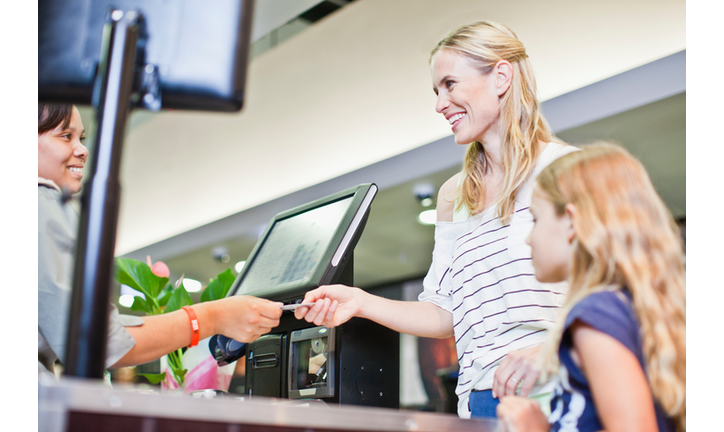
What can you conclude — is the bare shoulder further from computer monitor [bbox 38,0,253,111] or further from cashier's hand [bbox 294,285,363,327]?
computer monitor [bbox 38,0,253,111]

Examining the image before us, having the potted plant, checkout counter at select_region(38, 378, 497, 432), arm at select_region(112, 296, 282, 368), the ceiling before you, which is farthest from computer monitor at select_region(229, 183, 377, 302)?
the ceiling

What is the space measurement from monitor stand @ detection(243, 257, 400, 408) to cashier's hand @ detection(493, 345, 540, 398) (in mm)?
361

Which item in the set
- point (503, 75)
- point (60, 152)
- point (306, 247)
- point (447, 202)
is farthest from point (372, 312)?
point (60, 152)

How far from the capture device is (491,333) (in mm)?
1134

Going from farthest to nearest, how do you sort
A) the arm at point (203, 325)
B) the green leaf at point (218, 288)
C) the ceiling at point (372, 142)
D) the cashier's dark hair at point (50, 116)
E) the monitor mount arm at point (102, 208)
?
1. the ceiling at point (372, 142)
2. the green leaf at point (218, 288)
3. the cashier's dark hair at point (50, 116)
4. the arm at point (203, 325)
5. the monitor mount arm at point (102, 208)

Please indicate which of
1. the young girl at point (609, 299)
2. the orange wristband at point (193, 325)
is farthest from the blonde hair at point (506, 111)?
the orange wristband at point (193, 325)

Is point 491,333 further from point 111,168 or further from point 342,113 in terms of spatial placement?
point 342,113

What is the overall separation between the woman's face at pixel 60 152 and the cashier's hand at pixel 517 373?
91cm

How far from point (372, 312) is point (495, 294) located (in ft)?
0.97

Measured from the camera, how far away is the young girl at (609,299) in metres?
0.70

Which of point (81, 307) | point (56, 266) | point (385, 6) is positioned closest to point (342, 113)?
point (385, 6)

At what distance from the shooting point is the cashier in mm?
891

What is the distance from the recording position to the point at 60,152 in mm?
1217

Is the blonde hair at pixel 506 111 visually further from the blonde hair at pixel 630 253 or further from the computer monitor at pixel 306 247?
the blonde hair at pixel 630 253
